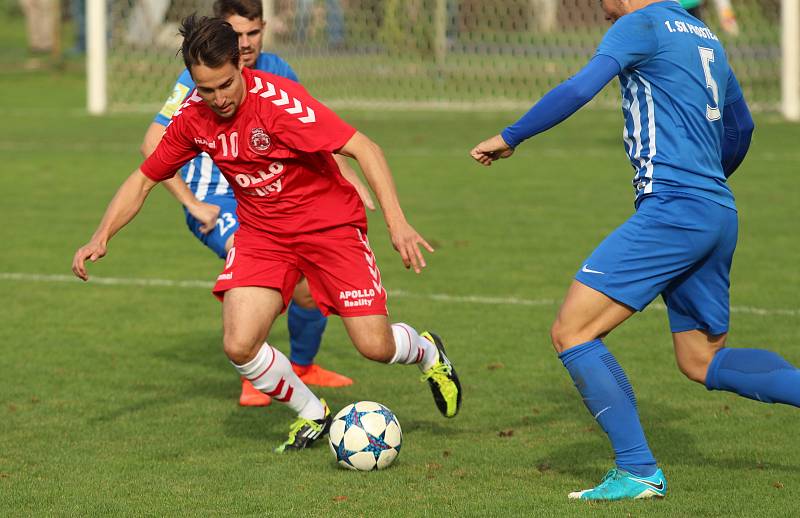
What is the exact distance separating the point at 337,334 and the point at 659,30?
430 cm

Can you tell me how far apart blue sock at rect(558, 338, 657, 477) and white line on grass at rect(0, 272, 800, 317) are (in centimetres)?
415

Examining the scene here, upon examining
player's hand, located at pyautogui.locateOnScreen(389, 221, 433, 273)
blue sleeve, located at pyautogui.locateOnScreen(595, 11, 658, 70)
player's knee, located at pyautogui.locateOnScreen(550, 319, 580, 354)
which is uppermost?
blue sleeve, located at pyautogui.locateOnScreen(595, 11, 658, 70)

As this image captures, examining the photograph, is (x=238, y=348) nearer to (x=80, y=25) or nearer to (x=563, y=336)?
(x=563, y=336)

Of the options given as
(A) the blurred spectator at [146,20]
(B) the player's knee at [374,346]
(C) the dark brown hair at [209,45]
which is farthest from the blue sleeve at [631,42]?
(A) the blurred spectator at [146,20]

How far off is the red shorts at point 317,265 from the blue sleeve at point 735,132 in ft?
5.43

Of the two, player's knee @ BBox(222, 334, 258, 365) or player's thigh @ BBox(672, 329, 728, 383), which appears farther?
player's knee @ BBox(222, 334, 258, 365)

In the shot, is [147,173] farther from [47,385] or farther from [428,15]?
[428,15]

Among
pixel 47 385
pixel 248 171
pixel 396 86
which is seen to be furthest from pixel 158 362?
pixel 396 86

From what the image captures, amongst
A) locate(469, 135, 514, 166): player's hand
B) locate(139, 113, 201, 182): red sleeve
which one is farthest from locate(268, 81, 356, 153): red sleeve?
locate(469, 135, 514, 166): player's hand

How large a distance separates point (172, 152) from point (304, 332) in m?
1.85

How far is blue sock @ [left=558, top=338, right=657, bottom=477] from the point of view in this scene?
5.18 meters

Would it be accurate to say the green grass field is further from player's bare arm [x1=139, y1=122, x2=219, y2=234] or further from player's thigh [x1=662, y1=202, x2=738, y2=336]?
player's bare arm [x1=139, y1=122, x2=219, y2=234]

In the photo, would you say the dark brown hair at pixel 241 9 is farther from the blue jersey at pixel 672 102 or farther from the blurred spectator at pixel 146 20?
the blurred spectator at pixel 146 20

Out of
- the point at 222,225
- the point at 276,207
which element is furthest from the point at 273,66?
the point at 276,207
